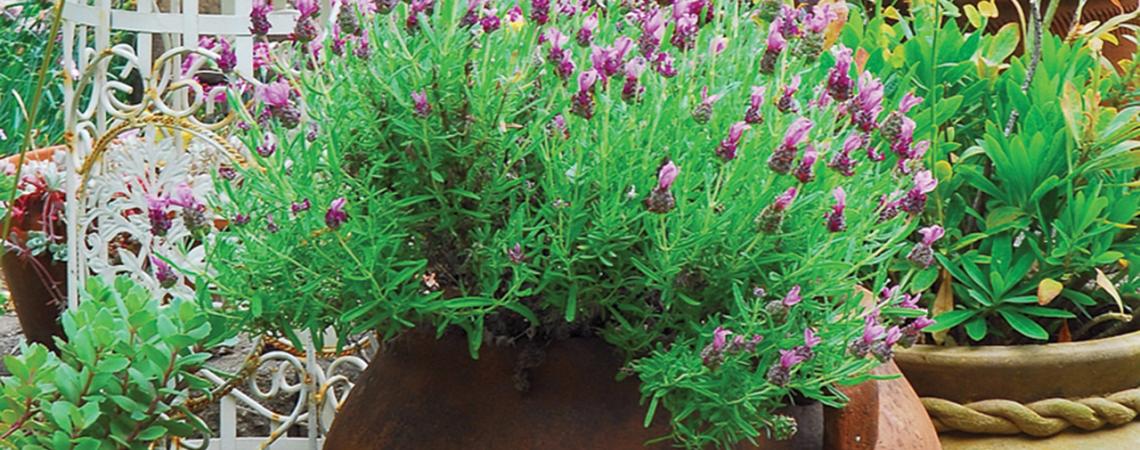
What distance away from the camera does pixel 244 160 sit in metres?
1.88

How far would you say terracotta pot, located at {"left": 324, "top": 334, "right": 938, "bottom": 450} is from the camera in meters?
1.25

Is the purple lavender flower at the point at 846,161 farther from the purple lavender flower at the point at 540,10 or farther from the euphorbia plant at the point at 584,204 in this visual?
the purple lavender flower at the point at 540,10

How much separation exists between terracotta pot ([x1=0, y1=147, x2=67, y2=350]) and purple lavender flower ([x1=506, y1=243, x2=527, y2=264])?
1.85 m

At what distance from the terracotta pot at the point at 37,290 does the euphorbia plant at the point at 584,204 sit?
5.46 ft

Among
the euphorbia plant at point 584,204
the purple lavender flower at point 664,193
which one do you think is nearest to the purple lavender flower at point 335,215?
the euphorbia plant at point 584,204

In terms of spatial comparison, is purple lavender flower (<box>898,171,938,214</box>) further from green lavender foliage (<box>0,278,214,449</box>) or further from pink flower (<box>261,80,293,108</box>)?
green lavender foliage (<box>0,278,214,449</box>)

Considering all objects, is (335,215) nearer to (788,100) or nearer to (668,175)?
(668,175)

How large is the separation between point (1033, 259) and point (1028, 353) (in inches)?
5.9

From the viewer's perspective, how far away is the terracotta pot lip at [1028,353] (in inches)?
63.9

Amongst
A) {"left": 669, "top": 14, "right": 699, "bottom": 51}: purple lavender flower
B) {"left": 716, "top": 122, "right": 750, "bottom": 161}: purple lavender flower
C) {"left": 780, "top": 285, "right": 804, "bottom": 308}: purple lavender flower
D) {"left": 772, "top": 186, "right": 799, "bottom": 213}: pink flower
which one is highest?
{"left": 669, "top": 14, "right": 699, "bottom": 51}: purple lavender flower

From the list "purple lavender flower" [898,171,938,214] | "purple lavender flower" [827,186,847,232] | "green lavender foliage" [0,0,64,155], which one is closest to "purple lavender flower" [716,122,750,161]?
"purple lavender flower" [827,186,847,232]

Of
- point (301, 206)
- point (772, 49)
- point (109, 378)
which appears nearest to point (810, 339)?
point (772, 49)

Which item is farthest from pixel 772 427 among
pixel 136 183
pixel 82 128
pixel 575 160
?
pixel 82 128

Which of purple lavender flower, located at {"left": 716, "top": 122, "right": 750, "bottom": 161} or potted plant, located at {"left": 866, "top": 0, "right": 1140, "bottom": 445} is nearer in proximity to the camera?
purple lavender flower, located at {"left": 716, "top": 122, "right": 750, "bottom": 161}
